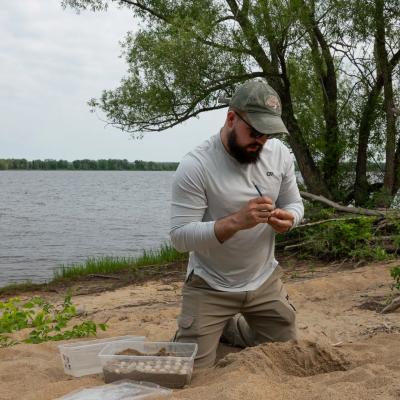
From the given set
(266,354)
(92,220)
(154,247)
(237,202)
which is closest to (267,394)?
(266,354)

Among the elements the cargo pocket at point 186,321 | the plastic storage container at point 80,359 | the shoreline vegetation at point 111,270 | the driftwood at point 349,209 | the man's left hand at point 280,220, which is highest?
the man's left hand at point 280,220

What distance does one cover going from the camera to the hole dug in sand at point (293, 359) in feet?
11.9

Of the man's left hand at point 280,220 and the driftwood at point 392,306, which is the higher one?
the man's left hand at point 280,220

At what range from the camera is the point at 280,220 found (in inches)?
149

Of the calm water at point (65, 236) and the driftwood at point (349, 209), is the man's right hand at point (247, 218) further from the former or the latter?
the calm water at point (65, 236)

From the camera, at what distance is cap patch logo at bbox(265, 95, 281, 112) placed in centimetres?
386

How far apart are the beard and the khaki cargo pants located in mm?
830

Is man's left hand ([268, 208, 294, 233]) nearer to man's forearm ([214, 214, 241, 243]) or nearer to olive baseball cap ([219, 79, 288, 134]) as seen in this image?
man's forearm ([214, 214, 241, 243])

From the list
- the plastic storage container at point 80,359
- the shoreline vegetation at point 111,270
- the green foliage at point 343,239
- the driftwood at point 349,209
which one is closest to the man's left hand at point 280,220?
the plastic storage container at point 80,359

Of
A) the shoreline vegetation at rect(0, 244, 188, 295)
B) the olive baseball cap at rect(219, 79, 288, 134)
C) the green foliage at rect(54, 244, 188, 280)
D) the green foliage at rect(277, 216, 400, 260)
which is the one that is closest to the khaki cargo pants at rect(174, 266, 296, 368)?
the olive baseball cap at rect(219, 79, 288, 134)

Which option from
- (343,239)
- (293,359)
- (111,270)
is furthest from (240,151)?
(111,270)

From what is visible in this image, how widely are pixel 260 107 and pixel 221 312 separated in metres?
1.38

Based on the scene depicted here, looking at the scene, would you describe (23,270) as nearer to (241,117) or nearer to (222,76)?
(222,76)

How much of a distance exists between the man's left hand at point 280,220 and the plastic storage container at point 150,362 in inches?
36.1
